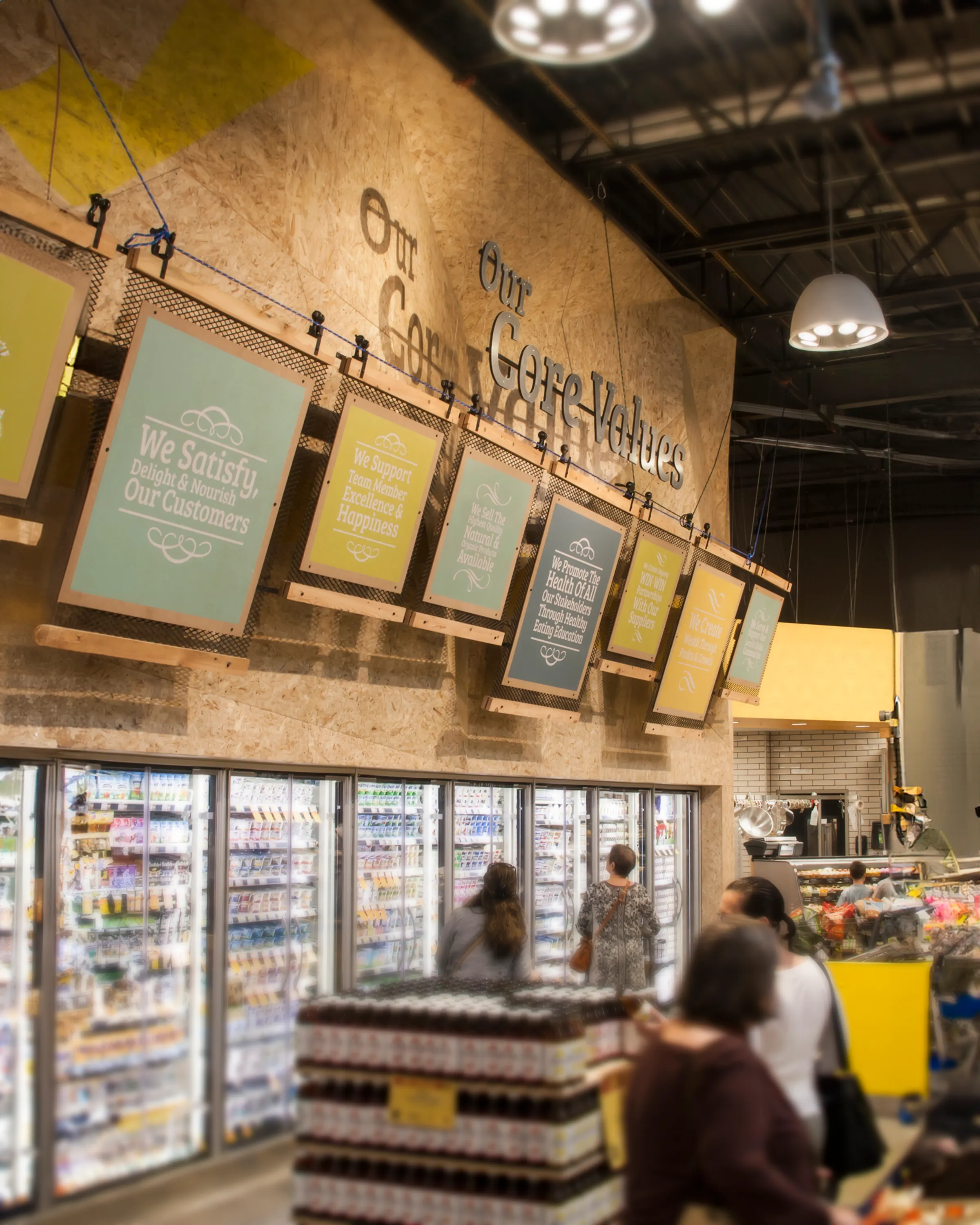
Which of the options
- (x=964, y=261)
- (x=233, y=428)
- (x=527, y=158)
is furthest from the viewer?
(x=964, y=261)

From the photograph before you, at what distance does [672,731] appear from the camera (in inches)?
376

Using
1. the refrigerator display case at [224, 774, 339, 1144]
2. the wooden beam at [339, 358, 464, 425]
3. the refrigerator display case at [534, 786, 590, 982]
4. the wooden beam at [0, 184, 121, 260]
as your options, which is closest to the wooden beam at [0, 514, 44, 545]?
the wooden beam at [0, 184, 121, 260]

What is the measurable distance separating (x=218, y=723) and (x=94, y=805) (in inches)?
27.6

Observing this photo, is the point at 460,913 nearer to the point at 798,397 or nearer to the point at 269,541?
the point at 269,541

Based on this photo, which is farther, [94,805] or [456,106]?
[456,106]

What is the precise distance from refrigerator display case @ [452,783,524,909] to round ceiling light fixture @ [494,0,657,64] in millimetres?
4715

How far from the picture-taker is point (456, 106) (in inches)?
293

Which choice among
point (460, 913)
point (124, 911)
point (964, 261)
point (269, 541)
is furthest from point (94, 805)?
point (964, 261)

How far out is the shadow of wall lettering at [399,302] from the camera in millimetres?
6734

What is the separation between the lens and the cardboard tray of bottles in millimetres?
3211

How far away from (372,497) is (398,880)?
2.30 meters

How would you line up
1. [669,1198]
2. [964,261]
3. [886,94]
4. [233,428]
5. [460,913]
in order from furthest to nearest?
1. [964,261]
2. [886,94]
3. [460,913]
4. [233,428]
5. [669,1198]

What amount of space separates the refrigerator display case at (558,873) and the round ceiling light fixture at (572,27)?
18.3ft

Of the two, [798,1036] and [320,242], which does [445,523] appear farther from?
[798,1036]
